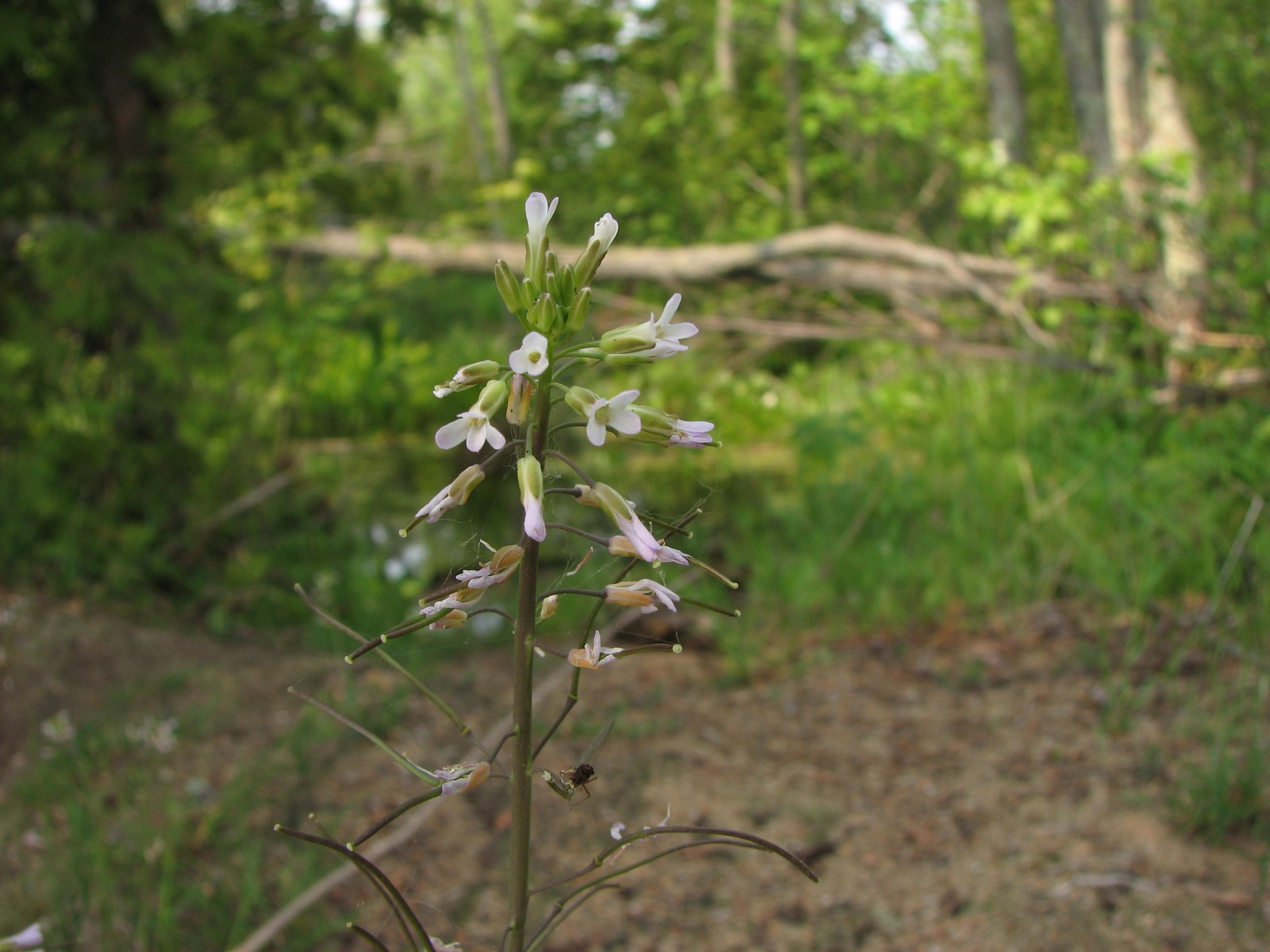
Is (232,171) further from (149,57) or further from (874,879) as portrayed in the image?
(874,879)

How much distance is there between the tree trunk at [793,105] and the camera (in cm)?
1012

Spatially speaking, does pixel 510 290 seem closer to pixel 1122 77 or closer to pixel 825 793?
pixel 825 793

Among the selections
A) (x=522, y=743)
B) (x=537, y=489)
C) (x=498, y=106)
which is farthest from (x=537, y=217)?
(x=498, y=106)

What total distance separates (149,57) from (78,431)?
1.62 meters

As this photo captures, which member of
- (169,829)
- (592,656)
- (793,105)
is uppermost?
(793,105)

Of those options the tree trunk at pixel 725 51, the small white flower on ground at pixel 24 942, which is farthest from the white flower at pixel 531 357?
the tree trunk at pixel 725 51

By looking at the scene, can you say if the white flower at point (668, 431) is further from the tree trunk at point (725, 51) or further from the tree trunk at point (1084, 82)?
the tree trunk at point (725, 51)

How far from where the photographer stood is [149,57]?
4305 mm

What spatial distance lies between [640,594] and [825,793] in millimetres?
2090

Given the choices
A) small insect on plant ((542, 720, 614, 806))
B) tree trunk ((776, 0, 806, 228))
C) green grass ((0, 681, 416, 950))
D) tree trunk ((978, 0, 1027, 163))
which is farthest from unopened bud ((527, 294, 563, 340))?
tree trunk ((776, 0, 806, 228))

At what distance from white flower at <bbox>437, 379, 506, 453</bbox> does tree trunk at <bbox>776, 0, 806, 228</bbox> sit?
9324mm

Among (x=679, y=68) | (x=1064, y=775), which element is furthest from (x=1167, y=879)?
(x=679, y=68)

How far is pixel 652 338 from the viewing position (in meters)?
0.99

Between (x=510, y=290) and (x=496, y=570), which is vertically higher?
(x=510, y=290)
